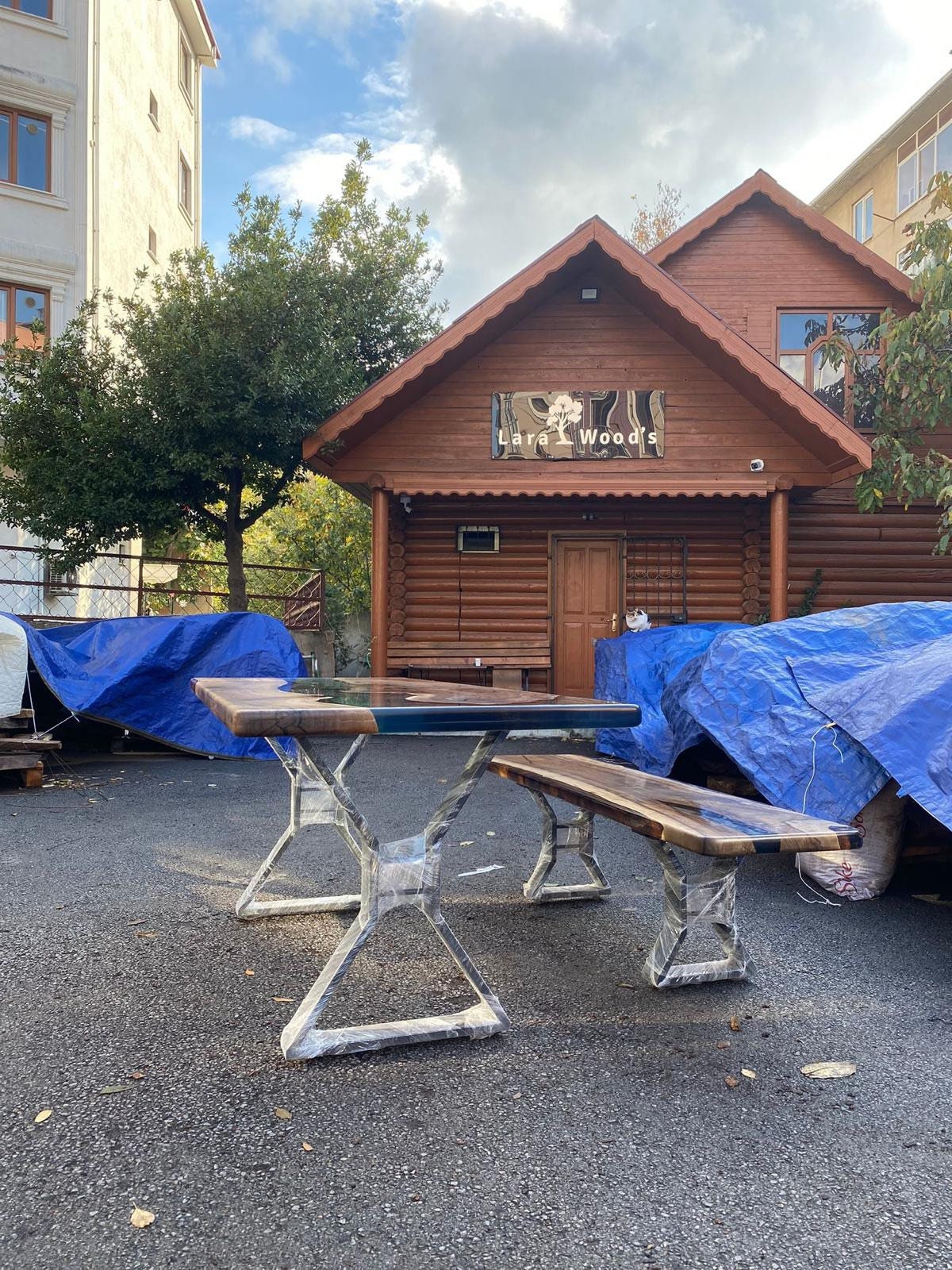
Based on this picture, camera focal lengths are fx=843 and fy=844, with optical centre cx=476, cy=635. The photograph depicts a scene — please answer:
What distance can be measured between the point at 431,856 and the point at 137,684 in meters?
5.65

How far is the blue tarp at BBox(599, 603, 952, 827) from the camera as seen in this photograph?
3545mm

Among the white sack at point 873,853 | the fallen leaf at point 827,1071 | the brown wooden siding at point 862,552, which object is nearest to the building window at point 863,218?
the brown wooden siding at point 862,552

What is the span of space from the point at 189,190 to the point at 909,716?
24597mm

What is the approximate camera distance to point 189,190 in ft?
74.3

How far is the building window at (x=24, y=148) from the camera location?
15.3 m

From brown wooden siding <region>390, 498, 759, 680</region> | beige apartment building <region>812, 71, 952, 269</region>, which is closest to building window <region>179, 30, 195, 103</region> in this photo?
brown wooden siding <region>390, 498, 759, 680</region>

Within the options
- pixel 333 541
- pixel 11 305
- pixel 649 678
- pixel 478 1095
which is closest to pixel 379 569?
pixel 649 678

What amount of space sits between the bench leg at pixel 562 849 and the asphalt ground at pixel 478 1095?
3.2 inches

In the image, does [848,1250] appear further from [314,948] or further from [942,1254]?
[314,948]

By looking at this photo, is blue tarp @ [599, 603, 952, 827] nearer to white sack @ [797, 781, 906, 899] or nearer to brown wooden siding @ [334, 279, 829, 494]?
white sack @ [797, 781, 906, 899]

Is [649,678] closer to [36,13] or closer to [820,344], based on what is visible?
[820,344]

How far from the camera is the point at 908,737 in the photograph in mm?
3570

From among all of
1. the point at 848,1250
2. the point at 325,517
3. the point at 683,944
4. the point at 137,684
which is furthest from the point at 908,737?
the point at 325,517

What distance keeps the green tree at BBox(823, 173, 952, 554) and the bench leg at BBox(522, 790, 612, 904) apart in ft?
25.9
